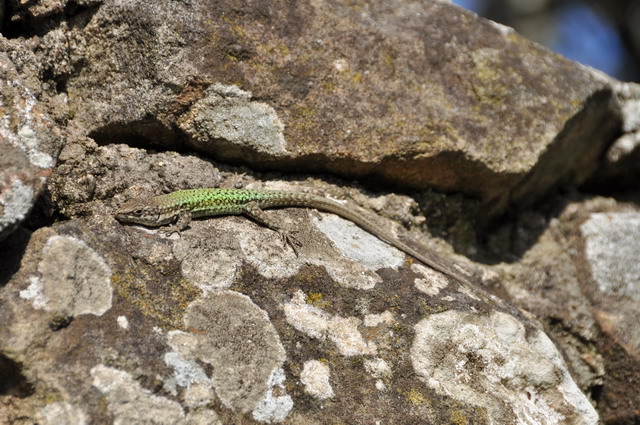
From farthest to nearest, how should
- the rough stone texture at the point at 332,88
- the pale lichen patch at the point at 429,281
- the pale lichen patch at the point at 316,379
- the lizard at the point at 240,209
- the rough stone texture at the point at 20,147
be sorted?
the rough stone texture at the point at 332,88, the pale lichen patch at the point at 429,281, the lizard at the point at 240,209, the pale lichen patch at the point at 316,379, the rough stone texture at the point at 20,147

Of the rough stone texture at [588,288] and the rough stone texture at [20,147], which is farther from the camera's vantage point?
the rough stone texture at [588,288]

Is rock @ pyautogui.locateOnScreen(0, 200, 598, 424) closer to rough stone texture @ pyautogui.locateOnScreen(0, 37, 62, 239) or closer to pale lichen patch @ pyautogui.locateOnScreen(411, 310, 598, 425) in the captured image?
pale lichen patch @ pyautogui.locateOnScreen(411, 310, 598, 425)

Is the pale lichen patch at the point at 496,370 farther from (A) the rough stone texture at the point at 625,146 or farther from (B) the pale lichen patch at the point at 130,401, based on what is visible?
(A) the rough stone texture at the point at 625,146

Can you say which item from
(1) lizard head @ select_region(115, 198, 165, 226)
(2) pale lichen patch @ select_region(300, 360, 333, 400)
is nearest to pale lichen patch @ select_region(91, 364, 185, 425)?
(2) pale lichen patch @ select_region(300, 360, 333, 400)

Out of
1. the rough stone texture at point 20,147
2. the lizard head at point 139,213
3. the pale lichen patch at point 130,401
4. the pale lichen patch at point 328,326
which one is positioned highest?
the rough stone texture at point 20,147

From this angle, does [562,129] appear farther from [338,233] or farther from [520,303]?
[338,233]

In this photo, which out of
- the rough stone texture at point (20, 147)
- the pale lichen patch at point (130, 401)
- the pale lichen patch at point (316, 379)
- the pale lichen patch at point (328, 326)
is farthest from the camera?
the pale lichen patch at point (328, 326)

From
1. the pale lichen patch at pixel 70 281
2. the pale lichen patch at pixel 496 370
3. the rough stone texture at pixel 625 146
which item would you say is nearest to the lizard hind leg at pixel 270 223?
the pale lichen patch at pixel 496 370
